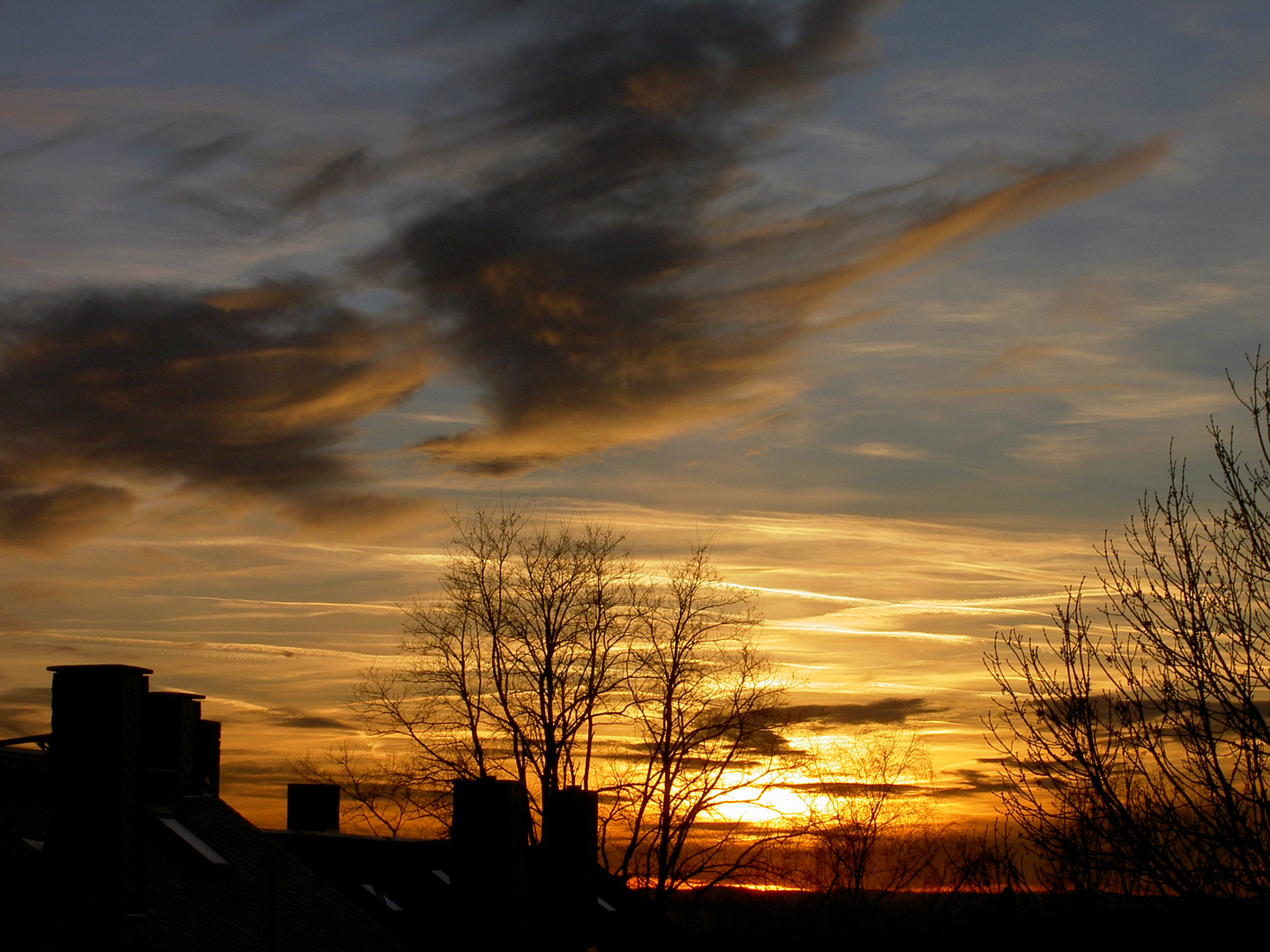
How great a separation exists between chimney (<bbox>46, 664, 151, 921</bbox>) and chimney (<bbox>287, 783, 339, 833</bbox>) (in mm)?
14055

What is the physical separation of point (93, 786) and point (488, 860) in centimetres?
496

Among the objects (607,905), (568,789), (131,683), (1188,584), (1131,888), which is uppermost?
(1188,584)

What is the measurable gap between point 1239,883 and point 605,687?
84.5 feet

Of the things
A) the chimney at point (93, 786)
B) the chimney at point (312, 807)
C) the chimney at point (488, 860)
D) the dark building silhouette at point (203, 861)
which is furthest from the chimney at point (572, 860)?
the chimney at point (312, 807)

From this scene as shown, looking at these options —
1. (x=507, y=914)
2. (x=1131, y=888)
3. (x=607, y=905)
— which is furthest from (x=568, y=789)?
(x=607, y=905)

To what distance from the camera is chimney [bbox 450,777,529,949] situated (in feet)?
49.8

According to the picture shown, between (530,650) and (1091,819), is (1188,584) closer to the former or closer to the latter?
(1091,819)

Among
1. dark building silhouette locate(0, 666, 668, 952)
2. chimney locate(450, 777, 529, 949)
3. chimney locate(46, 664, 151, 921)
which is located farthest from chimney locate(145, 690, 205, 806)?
chimney locate(450, 777, 529, 949)

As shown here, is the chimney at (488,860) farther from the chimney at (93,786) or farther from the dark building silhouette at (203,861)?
the chimney at (93,786)

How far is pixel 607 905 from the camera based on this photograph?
28.5 m

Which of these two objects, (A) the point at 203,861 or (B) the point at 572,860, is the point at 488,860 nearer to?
(B) the point at 572,860

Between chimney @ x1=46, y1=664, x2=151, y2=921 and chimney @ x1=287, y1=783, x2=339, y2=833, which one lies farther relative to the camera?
chimney @ x1=287, y1=783, x2=339, y2=833

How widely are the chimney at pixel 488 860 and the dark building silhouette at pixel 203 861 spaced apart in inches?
0.9

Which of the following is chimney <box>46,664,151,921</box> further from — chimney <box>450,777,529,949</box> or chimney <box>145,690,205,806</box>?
chimney <box>145,690,205,806</box>
